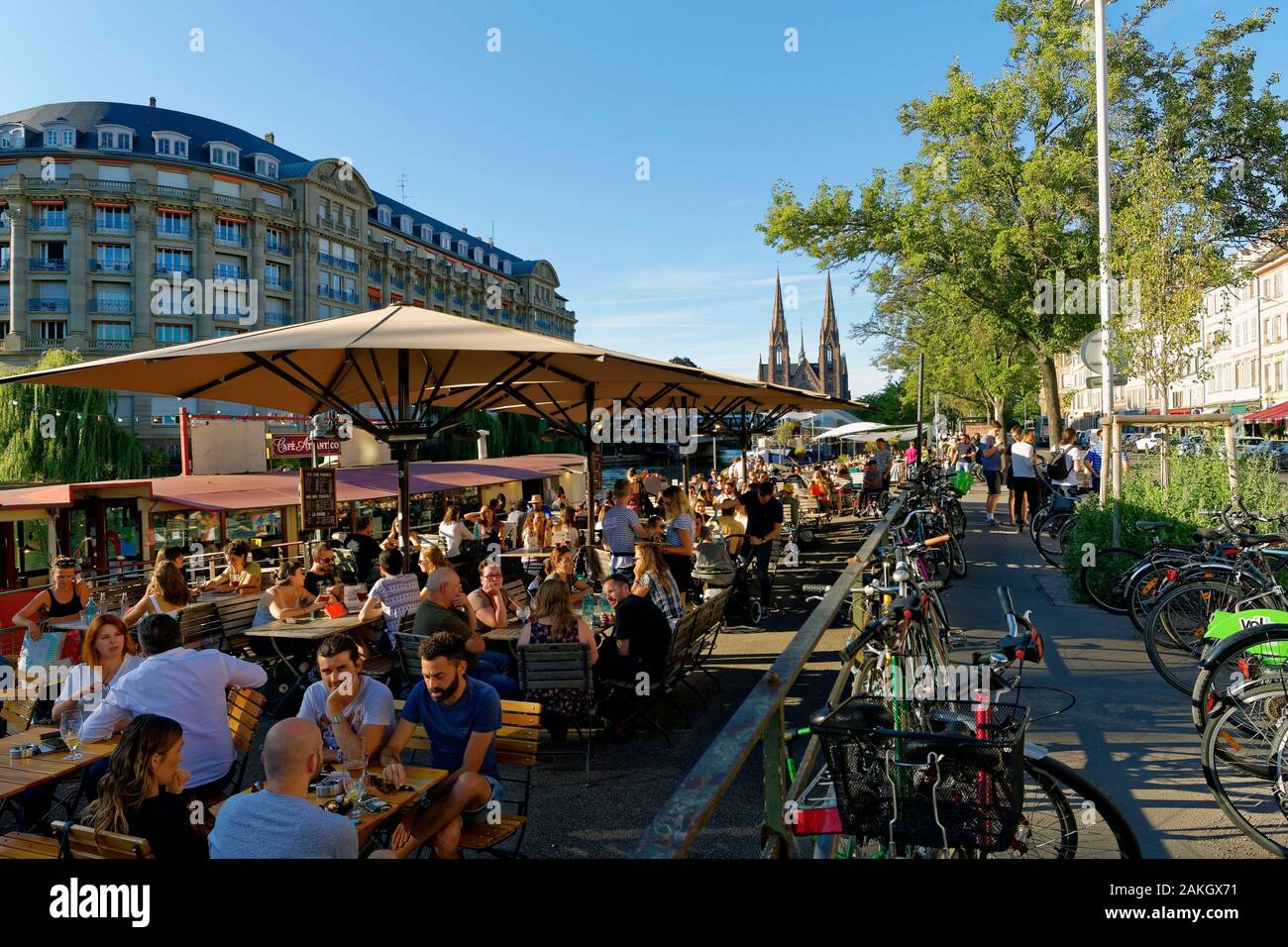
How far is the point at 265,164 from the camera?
211 feet

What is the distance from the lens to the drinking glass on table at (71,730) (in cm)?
479

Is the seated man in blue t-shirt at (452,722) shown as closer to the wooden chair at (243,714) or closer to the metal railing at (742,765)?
the wooden chair at (243,714)

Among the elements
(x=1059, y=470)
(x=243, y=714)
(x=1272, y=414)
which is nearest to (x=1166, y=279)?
(x=1059, y=470)

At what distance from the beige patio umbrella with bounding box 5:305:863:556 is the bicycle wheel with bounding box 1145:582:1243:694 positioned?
4147 millimetres

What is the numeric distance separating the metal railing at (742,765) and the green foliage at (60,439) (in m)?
36.4

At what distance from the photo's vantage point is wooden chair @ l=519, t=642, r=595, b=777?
19.7 ft

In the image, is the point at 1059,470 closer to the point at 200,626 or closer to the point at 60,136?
the point at 200,626

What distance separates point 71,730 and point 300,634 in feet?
8.46

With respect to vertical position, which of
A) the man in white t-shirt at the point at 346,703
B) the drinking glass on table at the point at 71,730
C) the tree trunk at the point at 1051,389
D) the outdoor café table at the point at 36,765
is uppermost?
the tree trunk at the point at 1051,389

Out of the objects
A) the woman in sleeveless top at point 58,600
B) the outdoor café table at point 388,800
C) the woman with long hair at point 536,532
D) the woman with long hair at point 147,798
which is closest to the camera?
the woman with long hair at point 147,798

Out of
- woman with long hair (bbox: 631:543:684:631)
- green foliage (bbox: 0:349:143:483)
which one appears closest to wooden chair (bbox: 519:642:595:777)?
woman with long hair (bbox: 631:543:684:631)

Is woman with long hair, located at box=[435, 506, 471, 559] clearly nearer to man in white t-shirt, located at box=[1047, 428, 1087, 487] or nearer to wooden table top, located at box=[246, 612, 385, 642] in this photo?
wooden table top, located at box=[246, 612, 385, 642]

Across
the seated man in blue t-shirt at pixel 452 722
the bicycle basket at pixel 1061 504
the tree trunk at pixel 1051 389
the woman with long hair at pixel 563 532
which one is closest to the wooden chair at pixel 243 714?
the seated man in blue t-shirt at pixel 452 722
